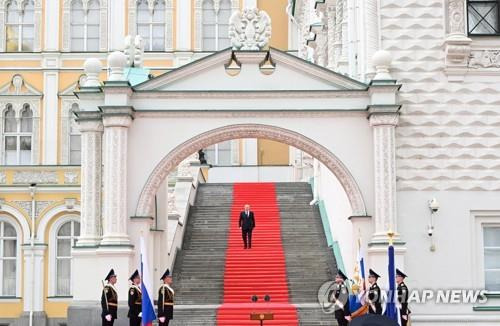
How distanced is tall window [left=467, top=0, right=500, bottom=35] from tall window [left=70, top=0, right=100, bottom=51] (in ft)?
93.4

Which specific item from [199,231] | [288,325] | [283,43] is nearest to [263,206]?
[199,231]

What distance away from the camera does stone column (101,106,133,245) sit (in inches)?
950

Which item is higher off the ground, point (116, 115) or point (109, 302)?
point (116, 115)

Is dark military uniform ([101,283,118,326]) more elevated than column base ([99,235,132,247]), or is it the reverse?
column base ([99,235,132,247])

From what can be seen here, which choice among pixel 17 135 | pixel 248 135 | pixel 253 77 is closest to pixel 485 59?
pixel 253 77

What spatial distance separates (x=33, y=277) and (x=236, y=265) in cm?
1396

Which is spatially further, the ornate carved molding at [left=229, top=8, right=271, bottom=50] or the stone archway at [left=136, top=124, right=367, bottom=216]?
the ornate carved molding at [left=229, top=8, right=271, bottom=50]

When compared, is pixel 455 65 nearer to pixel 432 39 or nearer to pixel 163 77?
pixel 432 39

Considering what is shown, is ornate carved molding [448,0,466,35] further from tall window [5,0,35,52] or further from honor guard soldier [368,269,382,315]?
tall window [5,0,35,52]

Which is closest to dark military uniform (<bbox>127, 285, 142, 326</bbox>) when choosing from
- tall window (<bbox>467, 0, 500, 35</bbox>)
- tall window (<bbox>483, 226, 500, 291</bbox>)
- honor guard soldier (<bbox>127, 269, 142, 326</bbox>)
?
honor guard soldier (<bbox>127, 269, 142, 326</bbox>)

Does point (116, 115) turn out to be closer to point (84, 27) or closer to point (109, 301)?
point (109, 301)

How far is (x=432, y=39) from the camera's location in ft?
85.6

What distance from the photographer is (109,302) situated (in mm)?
22438

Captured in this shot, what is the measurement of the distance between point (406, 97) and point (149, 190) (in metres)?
6.42
